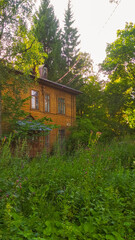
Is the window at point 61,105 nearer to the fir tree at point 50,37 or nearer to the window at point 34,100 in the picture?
the window at point 34,100

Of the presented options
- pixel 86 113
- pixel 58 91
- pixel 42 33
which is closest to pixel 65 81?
pixel 86 113

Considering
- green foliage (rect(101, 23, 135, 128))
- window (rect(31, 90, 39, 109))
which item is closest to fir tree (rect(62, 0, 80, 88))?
green foliage (rect(101, 23, 135, 128))

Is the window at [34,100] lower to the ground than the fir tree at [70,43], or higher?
lower

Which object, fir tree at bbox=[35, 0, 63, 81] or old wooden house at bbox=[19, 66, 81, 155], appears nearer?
old wooden house at bbox=[19, 66, 81, 155]

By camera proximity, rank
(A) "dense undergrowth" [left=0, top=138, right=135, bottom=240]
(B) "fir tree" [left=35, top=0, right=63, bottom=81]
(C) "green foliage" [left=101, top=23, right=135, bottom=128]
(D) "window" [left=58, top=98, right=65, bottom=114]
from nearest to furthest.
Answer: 1. (A) "dense undergrowth" [left=0, top=138, right=135, bottom=240]
2. (D) "window" [left=58, top=98, right=65, bottom=114]
3. (C) "green foliage" [left=101, top=23, right=135, bottom=128]
4. (B) "fir tree" [left=35, top=0, right=63, bottom=81]

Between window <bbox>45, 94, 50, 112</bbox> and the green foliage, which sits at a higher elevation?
the green foliage

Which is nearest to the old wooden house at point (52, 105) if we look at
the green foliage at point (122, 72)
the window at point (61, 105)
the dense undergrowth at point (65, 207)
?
the window at point (61, 105)

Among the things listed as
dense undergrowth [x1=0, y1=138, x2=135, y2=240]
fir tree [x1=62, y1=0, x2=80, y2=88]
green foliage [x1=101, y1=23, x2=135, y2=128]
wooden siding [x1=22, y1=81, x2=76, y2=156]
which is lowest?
dense undergrowth [x1=0, y1=138, x2=135, y2=240]

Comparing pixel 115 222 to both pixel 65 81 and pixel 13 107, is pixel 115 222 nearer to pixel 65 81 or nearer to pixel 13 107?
pixel 13 107

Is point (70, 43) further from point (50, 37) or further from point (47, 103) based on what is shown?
point (47, 103)

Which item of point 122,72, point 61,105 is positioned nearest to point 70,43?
point 122,72

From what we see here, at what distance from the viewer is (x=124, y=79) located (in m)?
26.0

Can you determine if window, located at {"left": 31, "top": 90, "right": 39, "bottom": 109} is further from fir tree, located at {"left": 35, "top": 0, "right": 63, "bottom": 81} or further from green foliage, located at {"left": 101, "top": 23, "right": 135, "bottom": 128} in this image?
fir tree, located at {"left": 35, "top": 0, "right": 63, "bottom": 81}

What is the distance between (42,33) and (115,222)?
32.7m
